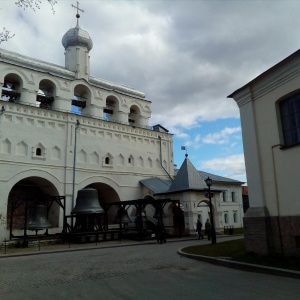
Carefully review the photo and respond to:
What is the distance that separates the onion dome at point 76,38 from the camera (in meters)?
29.9

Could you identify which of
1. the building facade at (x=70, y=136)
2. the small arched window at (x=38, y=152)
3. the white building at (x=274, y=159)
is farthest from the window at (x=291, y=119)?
the small arched window at (x=38, y=152)

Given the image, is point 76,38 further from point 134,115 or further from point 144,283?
point 144,283

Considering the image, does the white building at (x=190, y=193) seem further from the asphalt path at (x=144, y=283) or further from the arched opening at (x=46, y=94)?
the asphalt path at (x=144, y=283)

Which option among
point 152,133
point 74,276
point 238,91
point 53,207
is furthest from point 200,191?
point 74,276

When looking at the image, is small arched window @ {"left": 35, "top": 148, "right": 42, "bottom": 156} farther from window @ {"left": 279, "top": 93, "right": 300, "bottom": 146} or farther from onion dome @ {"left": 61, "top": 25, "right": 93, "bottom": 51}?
window @ {"left": 279, "top": 93, "right": 300, "bottom": 146}

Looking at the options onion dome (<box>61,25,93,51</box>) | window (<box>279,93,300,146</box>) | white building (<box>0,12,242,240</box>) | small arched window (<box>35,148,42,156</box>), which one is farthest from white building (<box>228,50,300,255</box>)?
onion dome (<box>61,25,93,51</box>)

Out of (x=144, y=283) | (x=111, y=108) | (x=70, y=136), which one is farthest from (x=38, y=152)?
(x=144, y=283)

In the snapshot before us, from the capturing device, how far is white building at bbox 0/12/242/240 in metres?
24.8

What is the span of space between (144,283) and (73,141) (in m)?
21.1

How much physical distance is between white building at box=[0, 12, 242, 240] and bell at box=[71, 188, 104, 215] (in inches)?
126

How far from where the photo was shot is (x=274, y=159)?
10.6 metres

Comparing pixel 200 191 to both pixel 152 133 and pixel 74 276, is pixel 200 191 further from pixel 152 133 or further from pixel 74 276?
pixel 74 276

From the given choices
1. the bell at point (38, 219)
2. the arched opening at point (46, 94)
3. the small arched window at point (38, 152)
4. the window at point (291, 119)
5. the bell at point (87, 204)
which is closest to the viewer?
the window at point (291, 119)

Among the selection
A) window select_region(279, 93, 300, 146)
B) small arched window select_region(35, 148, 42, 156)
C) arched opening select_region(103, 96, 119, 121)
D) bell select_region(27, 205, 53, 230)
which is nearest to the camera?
window select_region(279, 93, 300, 146)
